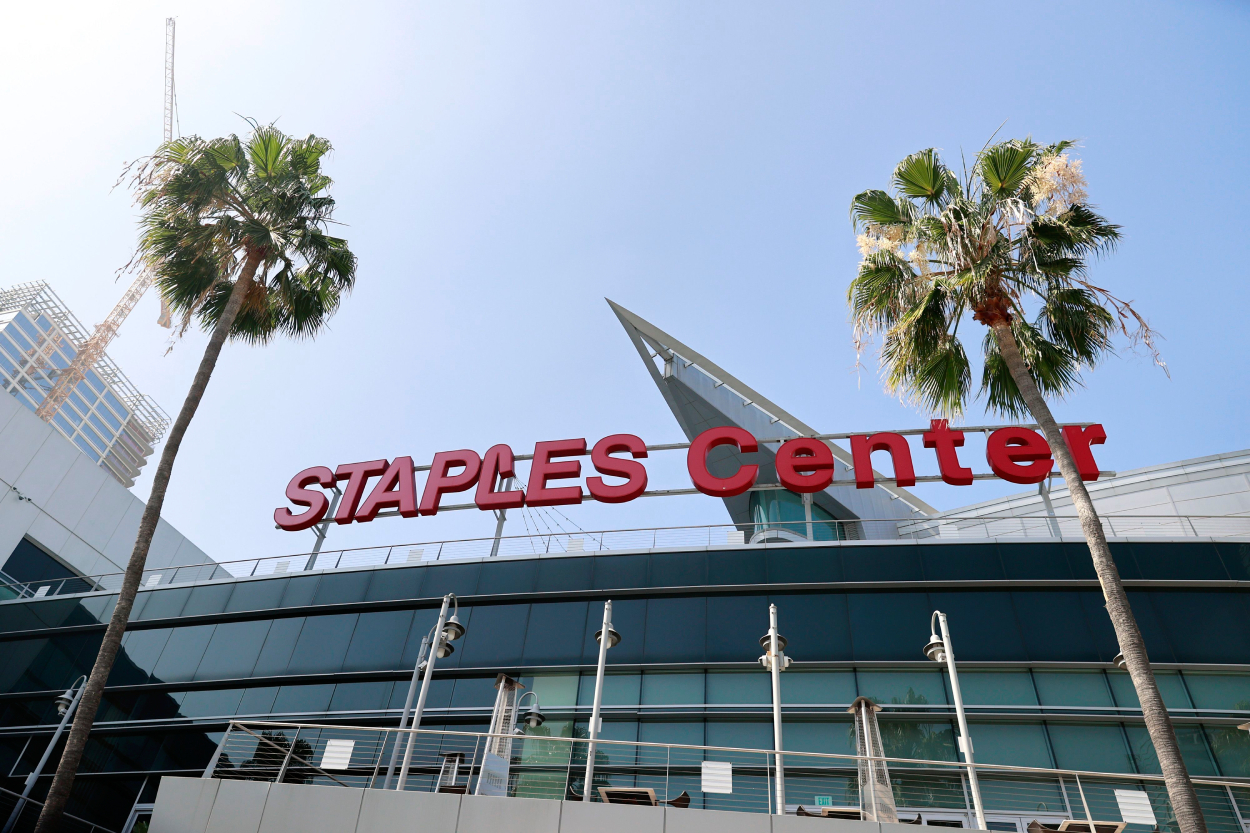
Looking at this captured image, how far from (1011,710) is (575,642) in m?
10.8

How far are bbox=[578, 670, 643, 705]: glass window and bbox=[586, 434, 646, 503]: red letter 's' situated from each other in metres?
6.27

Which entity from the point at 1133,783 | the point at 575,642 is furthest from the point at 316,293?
the point at 1133,783

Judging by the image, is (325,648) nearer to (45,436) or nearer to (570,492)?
(570,492)

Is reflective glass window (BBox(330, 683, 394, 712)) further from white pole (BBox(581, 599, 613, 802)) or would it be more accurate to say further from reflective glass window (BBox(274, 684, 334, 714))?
white pole (BBox(581, 599, 613, 802))

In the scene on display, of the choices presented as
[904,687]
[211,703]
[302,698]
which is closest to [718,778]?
[904,687]

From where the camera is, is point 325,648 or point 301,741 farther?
point 325,648

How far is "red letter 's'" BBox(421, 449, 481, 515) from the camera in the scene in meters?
27.4

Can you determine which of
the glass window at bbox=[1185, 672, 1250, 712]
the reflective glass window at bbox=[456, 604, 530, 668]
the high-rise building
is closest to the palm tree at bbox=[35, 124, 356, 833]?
the reflective glass window at bbox=[456, 604, 530, 668]

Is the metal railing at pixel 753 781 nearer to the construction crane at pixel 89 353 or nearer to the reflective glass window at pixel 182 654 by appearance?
the reflective glass window at pixel 182 654

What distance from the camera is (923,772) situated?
18547mm

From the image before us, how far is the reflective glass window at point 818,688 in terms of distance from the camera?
20125 mm

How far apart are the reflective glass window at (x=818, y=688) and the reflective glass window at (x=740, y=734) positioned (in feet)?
2.52

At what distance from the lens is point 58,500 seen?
36.2 m

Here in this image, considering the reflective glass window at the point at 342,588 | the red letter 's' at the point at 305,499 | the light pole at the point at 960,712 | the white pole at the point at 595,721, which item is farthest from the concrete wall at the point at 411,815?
the red letter 's' at the point at 305,499
